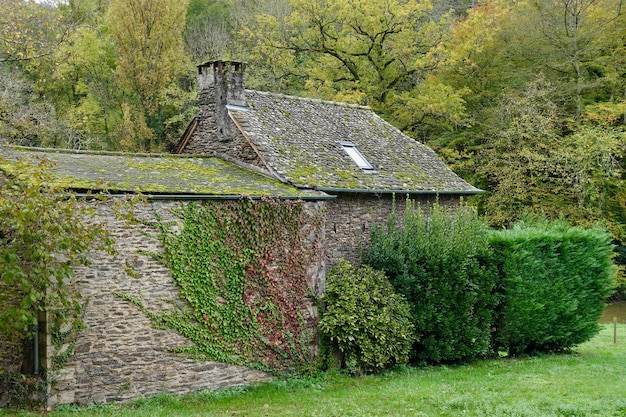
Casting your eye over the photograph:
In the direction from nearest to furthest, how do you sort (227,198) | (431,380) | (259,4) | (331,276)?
(227,198) → (431,380) → (331,276) → (259,4)

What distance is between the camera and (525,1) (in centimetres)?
3070

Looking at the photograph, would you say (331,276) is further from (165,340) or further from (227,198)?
(165,340)

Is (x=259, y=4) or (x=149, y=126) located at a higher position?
(x=259, y=4)

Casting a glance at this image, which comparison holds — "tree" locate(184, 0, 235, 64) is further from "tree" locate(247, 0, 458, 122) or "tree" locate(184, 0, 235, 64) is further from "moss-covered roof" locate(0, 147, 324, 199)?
"moss-covered roof" locate(0, 147, 324, 199)

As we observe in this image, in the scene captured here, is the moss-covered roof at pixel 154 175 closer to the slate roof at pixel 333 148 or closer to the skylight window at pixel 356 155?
the slate roof at pixel 333 148

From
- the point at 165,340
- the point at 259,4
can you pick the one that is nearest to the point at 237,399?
the point at 165,340

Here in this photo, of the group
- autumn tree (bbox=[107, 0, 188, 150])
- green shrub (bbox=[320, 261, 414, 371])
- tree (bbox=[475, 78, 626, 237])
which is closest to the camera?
green shrub (bbox=[320, 261, 414, 371])

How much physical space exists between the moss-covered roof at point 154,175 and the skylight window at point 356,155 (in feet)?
12.0

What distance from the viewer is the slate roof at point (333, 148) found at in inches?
602

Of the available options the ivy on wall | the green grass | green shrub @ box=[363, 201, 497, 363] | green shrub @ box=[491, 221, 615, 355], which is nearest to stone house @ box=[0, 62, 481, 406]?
the ivy on wall

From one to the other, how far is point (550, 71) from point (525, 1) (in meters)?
3.87

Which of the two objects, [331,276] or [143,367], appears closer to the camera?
[143,367]

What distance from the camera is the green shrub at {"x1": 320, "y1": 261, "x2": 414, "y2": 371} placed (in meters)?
13.2

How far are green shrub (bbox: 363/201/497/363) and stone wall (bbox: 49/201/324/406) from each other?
5268 millimetres
